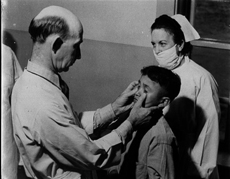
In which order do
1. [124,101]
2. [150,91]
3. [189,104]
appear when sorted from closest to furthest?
[150,91]
[124,101]
[189,104]

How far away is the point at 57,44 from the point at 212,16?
2255 mm

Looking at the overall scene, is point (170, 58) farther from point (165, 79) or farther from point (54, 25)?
point (54, 25)

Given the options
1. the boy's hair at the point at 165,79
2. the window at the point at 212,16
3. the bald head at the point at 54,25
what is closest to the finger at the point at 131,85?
the boy's hair at the point at 165,79

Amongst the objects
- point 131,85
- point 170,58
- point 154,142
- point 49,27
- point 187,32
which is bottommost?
point 154,142

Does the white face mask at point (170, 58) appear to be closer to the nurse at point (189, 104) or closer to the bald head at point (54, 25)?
the nurse at point (189, 104)

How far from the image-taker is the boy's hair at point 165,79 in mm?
2119

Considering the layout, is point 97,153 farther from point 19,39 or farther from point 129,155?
point 19,39

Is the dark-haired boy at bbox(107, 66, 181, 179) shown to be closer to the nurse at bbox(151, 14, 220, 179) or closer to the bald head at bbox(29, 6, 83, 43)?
the nurse at bbox(151, 14, 220, 179)

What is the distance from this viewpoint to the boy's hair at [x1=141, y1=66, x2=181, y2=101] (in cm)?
212

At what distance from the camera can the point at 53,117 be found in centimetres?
163

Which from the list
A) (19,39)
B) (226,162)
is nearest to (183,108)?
(226,162)

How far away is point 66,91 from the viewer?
2230mm

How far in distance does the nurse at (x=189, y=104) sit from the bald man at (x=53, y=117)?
0.80 meters

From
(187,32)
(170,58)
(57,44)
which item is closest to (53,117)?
(57,44)
